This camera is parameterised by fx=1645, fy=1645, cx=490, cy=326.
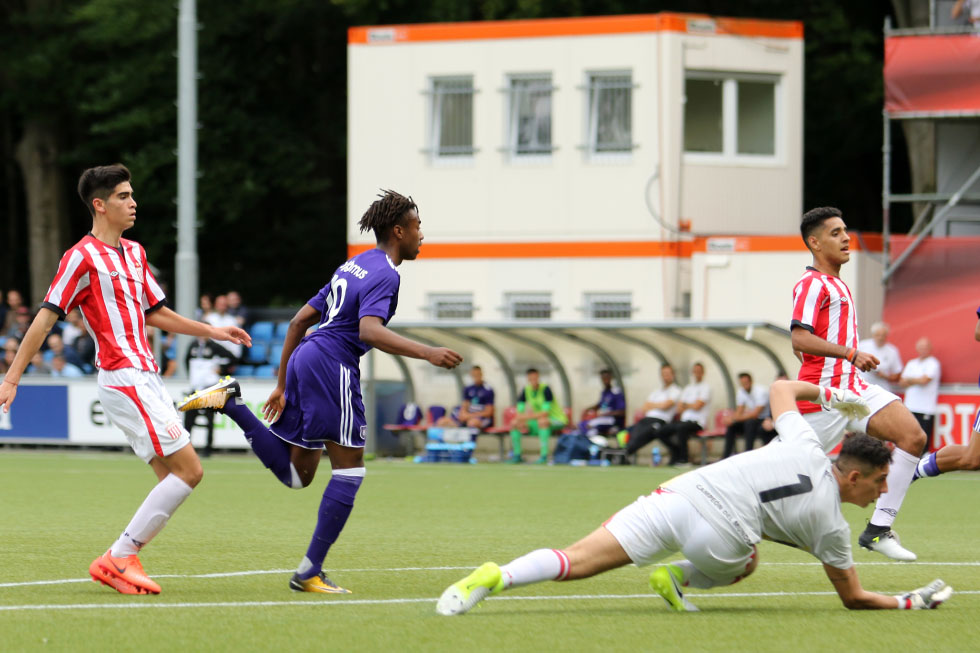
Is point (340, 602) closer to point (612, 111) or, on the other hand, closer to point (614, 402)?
point (614, 402)

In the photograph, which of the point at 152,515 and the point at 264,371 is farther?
the point at 264,371

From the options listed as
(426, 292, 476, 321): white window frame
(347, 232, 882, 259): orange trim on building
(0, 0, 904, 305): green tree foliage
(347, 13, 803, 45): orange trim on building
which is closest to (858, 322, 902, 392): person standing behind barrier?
(347, 232, 882, 259): orange trim on building

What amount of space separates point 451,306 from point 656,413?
6.14m

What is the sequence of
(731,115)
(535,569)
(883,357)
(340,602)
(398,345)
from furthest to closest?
(731,115), (883,357), (340,602), (398,345), (535,569)

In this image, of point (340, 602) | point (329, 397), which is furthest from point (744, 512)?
point (329, 397)

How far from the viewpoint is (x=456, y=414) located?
2395cm

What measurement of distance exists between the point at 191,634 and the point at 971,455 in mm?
5884

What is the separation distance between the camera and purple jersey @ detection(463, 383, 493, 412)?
2362cm

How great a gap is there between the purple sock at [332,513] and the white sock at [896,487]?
376cm

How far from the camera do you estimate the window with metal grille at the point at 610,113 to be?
26766 millimetres

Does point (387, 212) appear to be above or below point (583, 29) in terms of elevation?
below

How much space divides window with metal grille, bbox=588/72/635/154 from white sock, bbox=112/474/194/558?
1925 centimetres

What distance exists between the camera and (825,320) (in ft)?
32.6

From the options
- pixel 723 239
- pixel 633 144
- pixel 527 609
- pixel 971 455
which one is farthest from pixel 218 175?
pixel 527 609
